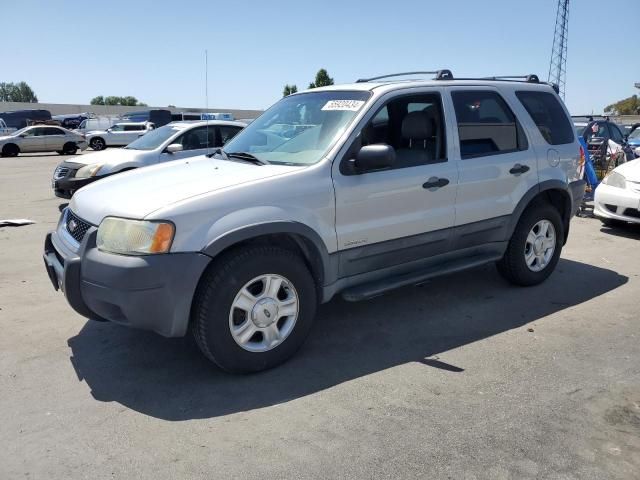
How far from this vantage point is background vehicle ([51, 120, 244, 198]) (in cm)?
927

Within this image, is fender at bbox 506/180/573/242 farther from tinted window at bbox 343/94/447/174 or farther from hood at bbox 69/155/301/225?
hood at bbox 69/155/301/225

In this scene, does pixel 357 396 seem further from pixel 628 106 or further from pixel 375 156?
pixel 628 106

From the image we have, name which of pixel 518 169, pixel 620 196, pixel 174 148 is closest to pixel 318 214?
pixel 518 169

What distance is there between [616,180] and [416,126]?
488 cm

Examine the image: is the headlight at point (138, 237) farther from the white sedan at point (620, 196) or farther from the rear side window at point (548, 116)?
the white sedan at point (620, 196)

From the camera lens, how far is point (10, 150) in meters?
25.1

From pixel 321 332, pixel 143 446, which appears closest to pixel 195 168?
pixel 321 332

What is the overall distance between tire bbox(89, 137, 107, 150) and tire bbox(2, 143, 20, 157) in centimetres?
363

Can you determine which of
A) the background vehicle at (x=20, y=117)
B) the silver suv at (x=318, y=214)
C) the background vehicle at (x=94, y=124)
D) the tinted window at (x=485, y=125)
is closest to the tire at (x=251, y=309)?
the silver suv at (x=318, y=214)

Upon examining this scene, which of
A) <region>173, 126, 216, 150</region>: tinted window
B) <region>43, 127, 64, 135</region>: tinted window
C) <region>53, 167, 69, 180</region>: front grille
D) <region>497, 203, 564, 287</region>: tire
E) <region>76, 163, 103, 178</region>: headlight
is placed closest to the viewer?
<region>497, 203, 564, 287</region>: tire

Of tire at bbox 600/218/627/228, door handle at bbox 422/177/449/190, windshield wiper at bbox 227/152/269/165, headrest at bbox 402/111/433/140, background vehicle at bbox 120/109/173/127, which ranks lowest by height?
tire at bbox 600/218/627/228

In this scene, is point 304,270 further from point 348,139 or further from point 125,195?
point 125,195

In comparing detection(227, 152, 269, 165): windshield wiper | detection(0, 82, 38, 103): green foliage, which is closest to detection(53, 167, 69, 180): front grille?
detection(227, 152, 269, 165): windshield wiper

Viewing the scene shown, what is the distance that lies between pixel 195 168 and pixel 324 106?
3.66 feet
